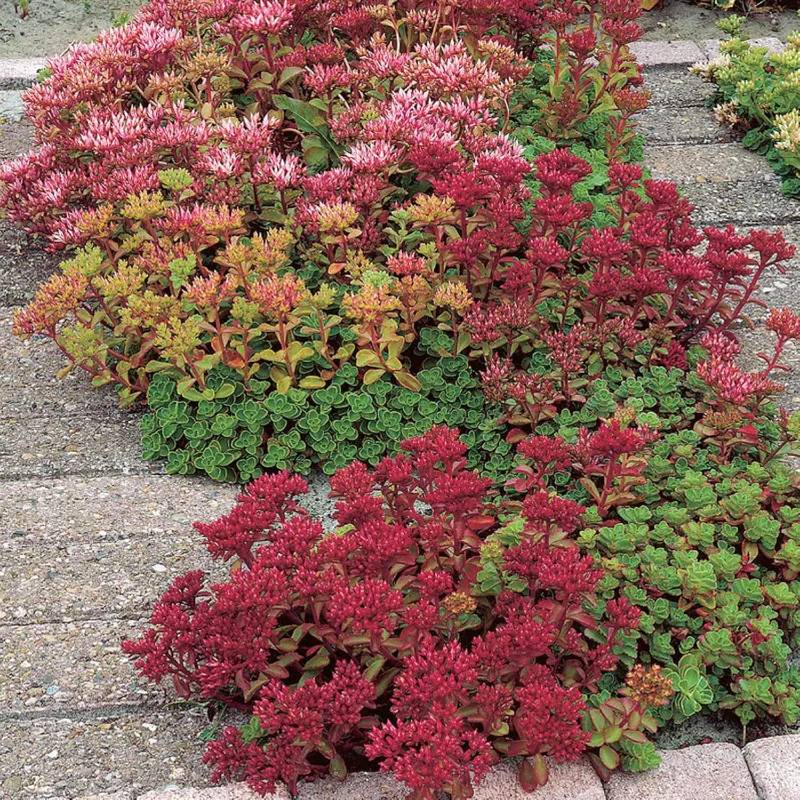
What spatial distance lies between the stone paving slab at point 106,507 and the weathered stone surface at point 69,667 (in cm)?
34

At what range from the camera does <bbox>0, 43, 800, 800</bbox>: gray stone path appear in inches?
89.0

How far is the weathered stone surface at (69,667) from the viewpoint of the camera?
249 centimetres

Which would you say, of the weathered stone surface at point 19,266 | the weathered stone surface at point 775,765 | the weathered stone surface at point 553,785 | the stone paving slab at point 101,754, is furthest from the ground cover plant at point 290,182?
the weathered stone surface at point 775,765

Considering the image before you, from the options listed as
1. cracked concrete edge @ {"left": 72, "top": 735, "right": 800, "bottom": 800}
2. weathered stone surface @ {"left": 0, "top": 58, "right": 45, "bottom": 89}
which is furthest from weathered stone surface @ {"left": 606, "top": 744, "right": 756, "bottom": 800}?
weathered stone surface @ {"left": 0, "top": 58, "right": 45, "bottom": 89}

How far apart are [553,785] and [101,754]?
1060mm

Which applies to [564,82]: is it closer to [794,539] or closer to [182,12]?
[182,12]

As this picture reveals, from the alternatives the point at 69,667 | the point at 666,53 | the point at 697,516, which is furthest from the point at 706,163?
the point at 69,667

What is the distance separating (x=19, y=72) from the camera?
5.76 meters

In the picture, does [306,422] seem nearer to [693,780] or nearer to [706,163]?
[693,780]

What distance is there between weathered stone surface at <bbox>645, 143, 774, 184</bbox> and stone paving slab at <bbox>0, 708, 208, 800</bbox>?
3480 mm

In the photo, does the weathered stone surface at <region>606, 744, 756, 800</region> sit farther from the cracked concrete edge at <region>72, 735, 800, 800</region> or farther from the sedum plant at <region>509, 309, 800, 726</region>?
the sedum plant at <region>509, 309, 800, 726</region>

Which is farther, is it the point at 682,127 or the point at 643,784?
the point at 682,127

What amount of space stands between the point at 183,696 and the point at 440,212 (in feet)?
5.53

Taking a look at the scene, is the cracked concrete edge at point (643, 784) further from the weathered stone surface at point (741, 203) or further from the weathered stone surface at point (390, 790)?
the weathered stone surface at point (741, 203)
